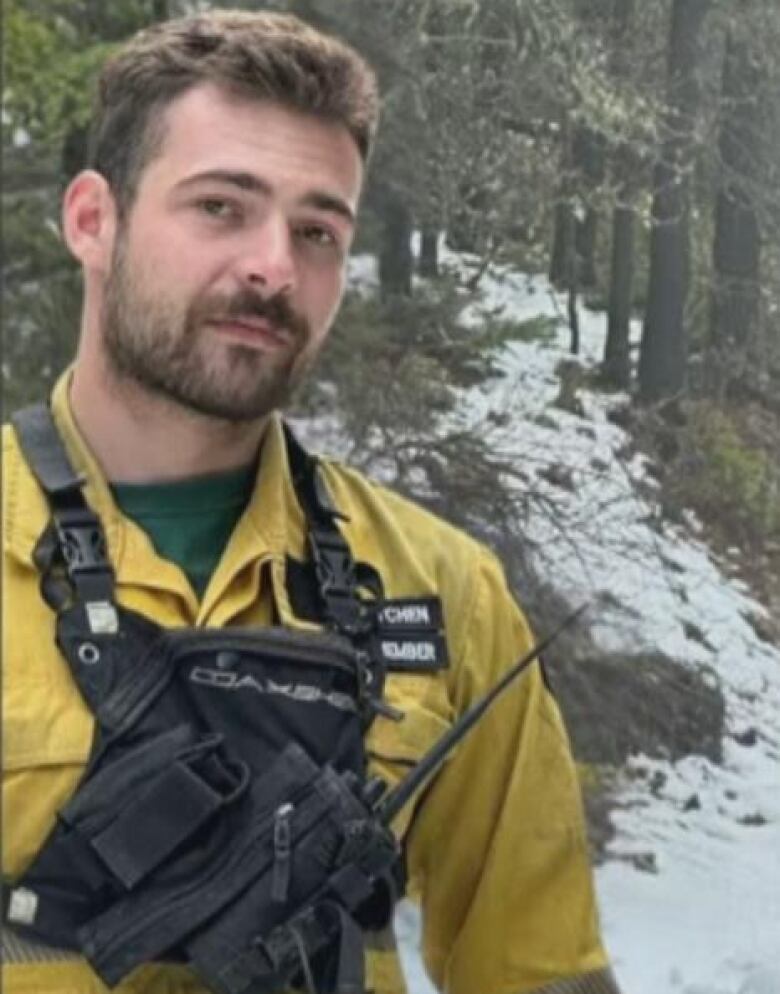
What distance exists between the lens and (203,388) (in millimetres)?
1118

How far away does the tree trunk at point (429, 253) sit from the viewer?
189cm

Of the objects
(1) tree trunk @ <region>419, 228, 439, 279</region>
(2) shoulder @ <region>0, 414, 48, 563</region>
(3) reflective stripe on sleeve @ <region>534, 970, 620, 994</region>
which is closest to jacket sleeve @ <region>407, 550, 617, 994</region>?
(3) reflective stripe on sleeve @ <region>534, 970, 620, 994</region>

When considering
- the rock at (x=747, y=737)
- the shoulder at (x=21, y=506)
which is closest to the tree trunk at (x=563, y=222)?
the rock at (x=747, y=737)

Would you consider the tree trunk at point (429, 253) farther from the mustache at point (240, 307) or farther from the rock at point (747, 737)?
the mustache at point (240, 307)

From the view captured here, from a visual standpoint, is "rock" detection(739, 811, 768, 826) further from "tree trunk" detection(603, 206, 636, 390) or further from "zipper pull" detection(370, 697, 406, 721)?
"zipper pull" detection(370, 697, 406, 721)

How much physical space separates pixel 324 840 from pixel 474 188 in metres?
0.93

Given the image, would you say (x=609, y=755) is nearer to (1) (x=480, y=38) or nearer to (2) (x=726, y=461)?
(2) (x=726, y=461)

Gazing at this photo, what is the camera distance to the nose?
1.10m

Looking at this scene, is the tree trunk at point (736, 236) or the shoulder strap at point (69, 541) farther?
the tree trunk at point (736, 236)

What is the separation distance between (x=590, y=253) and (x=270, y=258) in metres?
0.69

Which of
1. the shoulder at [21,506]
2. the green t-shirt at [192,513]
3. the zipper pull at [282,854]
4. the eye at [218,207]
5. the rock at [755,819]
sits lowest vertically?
the rock at [755,819]

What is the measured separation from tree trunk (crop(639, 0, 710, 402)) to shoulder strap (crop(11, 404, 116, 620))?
2.41ft

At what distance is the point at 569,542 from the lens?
5.74 ft

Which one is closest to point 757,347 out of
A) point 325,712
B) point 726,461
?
point 726,461
